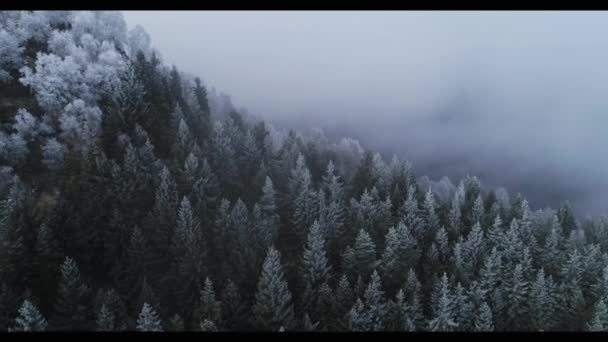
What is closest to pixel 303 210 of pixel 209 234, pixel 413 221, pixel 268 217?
pixel 268 217

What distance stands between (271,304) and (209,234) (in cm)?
1734

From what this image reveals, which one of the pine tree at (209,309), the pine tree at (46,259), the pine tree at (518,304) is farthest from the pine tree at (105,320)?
the pine tree at (518,304)

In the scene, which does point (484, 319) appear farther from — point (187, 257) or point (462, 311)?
point (187, 257)

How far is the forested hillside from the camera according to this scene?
54.6m

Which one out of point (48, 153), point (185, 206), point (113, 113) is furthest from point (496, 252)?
point (48, 153)

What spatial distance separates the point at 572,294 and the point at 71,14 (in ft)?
329

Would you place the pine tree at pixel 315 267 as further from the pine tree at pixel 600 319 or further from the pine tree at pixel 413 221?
the pine tree at pixel 600 319

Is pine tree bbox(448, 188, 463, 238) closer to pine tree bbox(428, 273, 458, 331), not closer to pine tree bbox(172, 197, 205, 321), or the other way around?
pine tree bbox(428, 273, 458, 331)

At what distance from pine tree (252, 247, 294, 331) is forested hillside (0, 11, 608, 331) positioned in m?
0.23

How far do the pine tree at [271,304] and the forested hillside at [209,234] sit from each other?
0.23 m

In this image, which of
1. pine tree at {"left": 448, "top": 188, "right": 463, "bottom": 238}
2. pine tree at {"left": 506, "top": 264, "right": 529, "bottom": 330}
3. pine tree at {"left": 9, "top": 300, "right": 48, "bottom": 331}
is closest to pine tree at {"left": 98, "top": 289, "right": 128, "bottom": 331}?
pine tree at {"left": 9, "top": 300, "right": 48, "bottom": 331}

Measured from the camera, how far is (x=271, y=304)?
54.5m

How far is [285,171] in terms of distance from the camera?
85.2 metres

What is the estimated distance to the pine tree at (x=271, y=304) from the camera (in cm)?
5444
